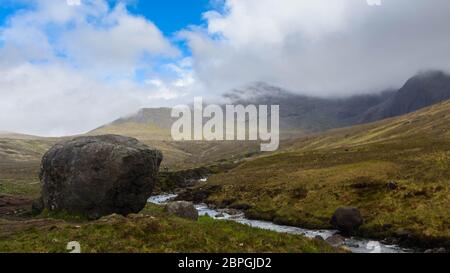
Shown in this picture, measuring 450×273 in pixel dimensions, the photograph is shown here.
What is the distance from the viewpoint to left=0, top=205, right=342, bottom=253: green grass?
26578mm

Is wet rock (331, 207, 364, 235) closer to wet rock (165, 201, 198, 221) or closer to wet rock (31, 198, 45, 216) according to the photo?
wet rock (165, 201, 198, 221)

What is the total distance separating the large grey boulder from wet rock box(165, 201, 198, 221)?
136 inches

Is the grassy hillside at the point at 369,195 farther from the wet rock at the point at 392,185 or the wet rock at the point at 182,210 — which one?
the wet rock at the point at 182,210

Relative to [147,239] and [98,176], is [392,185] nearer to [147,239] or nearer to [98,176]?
[98,176]

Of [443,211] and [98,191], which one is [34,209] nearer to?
[98,191]

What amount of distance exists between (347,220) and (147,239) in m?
27.8

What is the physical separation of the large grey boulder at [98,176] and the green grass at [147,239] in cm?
779

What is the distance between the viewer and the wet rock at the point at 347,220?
4862 cm

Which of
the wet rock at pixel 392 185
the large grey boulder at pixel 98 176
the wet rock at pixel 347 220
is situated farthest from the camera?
the wet rock at pixel 392 185

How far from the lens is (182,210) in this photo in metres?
43.3

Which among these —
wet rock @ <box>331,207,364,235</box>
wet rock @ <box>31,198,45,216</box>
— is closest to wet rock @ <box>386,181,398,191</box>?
wet rock @ <box>331,207,364,235</box>

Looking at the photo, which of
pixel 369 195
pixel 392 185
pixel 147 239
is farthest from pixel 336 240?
pixel 147 239

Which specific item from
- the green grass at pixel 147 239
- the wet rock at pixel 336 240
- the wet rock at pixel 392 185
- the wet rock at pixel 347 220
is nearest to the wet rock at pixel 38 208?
the green grass at pixel 147 239
